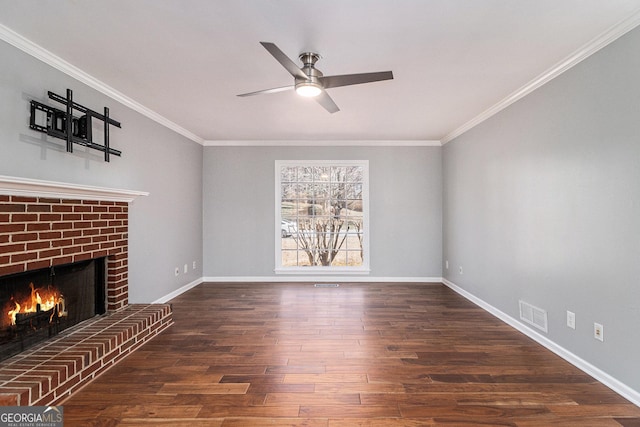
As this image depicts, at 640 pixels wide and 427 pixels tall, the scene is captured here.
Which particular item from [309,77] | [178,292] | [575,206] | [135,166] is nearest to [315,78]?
[309,77]

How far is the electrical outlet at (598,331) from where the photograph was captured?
2321mm

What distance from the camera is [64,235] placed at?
263 centimetres

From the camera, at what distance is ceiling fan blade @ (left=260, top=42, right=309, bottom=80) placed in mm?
1825

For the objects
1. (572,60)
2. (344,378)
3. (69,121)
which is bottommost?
(344,378)

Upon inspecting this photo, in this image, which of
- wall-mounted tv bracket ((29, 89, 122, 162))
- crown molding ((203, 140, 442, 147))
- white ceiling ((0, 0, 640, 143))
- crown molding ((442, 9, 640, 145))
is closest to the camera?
white ceiling ((0, 0, 640, 143))

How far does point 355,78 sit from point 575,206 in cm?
200

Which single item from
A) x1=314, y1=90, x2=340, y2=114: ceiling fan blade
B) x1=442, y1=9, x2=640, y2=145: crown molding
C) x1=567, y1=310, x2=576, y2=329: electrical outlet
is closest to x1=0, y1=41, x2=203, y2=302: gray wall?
x1=314, y1=90, x2=340, y2=114: ceiling fan blade

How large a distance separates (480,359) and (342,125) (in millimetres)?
3200

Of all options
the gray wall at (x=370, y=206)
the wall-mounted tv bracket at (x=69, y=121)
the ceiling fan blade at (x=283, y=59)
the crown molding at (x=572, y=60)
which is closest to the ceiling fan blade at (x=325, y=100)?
the ceiling fan blade at (x=283, y=59)

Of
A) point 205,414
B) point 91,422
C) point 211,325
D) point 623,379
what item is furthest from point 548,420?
point 211,325

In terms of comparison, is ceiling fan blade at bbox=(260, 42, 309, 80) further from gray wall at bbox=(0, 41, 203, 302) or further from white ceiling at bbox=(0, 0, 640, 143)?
gray wall at bbox=(0, 41, 203, 302)

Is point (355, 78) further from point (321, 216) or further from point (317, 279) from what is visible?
point (317, 279)

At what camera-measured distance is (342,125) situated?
14.8 feet

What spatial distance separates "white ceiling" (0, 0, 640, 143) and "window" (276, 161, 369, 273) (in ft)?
6.64
